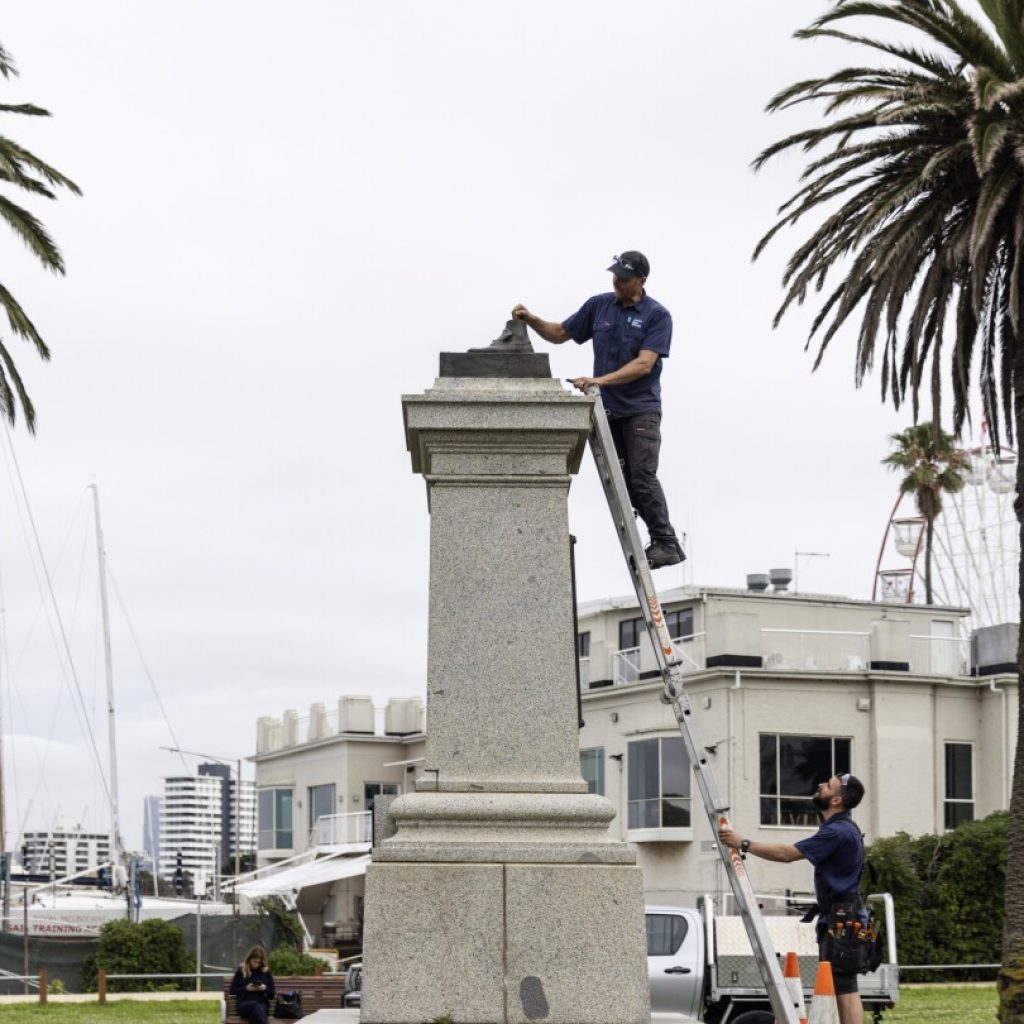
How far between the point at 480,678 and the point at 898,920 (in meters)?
36.4

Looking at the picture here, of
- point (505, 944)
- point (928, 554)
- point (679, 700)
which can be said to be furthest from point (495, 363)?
point (928, 554)

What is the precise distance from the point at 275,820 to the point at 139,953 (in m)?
33.0

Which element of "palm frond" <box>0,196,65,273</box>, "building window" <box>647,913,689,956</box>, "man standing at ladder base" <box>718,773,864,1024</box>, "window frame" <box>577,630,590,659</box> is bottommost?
"building window" <box>647,913,689,956</box>

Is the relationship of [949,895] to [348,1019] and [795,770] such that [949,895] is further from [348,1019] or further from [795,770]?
[348,1019]

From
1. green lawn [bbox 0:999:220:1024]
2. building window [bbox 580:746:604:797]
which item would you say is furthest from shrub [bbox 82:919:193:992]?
building window [bbox 580:746:604:797]

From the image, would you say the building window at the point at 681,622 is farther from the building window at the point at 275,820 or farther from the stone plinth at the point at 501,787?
the stone plinth at the point at 501,787

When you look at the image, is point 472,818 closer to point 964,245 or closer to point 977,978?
point 964,245

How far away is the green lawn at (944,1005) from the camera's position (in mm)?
29562

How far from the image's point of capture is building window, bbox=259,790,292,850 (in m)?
75.3

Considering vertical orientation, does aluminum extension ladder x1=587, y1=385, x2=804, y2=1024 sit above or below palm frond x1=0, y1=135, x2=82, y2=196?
below

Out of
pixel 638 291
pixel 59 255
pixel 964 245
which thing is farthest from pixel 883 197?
pixel 638 291

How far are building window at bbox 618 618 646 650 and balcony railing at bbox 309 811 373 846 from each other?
11.7 metres

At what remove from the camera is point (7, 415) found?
95.1 ft

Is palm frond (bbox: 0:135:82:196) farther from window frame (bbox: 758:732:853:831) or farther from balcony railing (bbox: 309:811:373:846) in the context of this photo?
balcony railing (bbox: 309:811:373:846)
